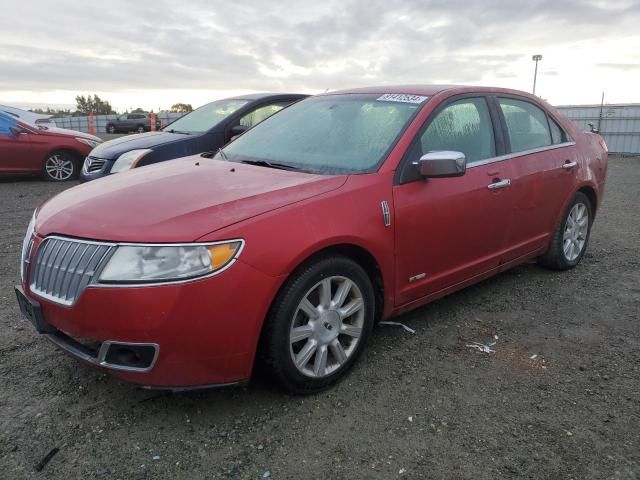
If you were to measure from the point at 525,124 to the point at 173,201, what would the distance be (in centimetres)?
295

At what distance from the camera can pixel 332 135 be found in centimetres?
348

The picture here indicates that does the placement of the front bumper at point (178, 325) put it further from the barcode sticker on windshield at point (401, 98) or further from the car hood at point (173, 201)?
the barcode sticker on windshield at point (401, 98)

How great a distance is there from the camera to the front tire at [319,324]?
2.57 metres

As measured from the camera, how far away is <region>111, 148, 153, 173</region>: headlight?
648 cm

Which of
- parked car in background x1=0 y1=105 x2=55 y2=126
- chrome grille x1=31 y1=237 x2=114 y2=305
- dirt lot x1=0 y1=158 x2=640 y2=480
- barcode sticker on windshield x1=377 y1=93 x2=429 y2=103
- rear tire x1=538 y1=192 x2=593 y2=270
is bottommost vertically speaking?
dirt lot x1=0 y1=158 x2=640 y2=480

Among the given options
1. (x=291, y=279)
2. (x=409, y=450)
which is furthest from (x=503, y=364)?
(x=291, y=279)

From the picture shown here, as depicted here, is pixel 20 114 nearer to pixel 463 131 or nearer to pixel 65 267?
pixel 65 267

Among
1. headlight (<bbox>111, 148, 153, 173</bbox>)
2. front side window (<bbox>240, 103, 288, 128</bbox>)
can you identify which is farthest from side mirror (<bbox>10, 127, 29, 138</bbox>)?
front side window (<bbox>240, 103, 288, 128</bbox>)

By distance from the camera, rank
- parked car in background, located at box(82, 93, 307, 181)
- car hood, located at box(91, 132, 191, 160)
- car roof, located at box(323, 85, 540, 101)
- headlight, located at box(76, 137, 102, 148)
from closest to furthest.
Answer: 1. car roof, located at box(323, 85, 540, 101)
2. parked car in background, located at box(82, 93, 307, 181)
3. car hood, located at box(91, 132, 191, 160)
4. headlight, located at box(76, 137, 102, 148)

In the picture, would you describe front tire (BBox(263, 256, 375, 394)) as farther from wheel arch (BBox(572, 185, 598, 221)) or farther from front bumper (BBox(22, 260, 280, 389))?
wheel arch (BBox(572, 185, 598, 221))

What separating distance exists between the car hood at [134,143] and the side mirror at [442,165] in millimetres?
4519

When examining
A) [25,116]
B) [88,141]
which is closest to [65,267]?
[88,141]

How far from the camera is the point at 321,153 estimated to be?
3.32 metres

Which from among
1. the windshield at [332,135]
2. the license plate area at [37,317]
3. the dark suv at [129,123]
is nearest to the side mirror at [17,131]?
the windshield at [332,135]
